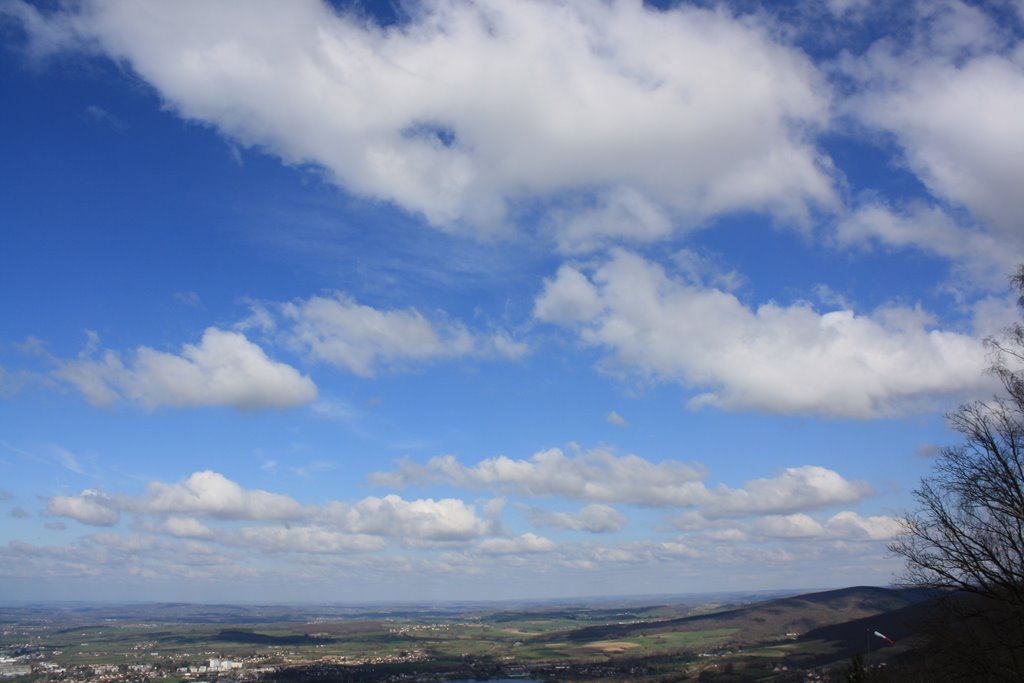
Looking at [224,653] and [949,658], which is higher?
[949,658]

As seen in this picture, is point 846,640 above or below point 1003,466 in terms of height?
below

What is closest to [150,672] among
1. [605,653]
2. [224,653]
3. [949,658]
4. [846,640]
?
[224,653]

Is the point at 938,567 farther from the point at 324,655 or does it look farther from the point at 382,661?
the point at 324,655

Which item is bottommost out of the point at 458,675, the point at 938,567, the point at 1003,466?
the point at 458,675

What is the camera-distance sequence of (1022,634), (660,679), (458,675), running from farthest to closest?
1. (458,675)
2. (660,679)
3. (1022,634)

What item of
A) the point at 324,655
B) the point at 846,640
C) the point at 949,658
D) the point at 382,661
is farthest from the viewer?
the point at 324,655

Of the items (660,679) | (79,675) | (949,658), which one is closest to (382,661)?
(79,675)

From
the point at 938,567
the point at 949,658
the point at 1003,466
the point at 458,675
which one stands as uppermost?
the point at 1003,466

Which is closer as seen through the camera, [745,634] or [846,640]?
[846,640]

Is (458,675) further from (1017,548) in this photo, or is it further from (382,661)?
(1017,548)
